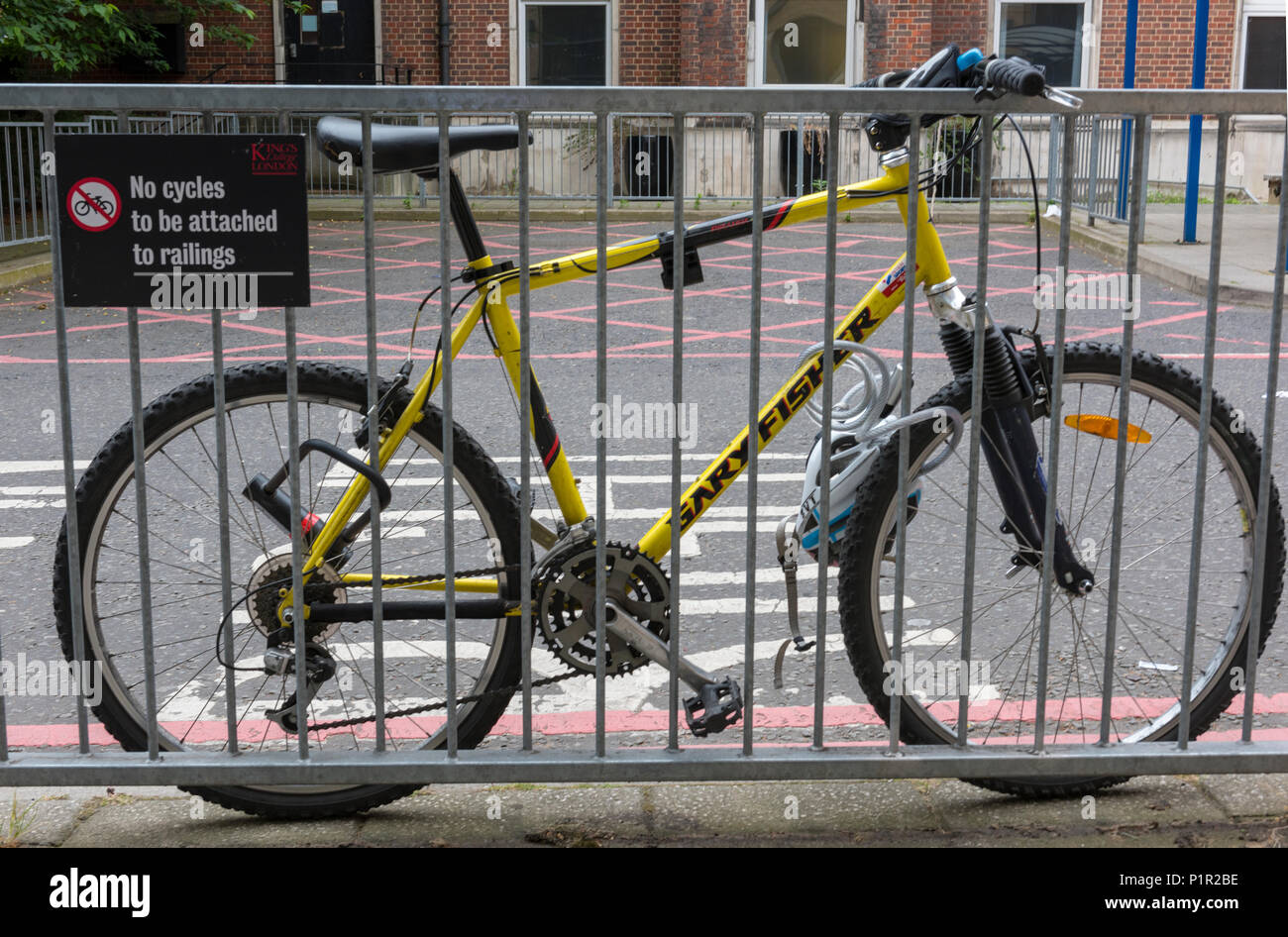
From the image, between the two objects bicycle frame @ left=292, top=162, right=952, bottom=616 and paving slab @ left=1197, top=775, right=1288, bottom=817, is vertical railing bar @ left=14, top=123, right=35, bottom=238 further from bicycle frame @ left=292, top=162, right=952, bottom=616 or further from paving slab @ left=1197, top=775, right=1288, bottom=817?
paving slab @ left=1197, top=775, right=1288, bottom=817

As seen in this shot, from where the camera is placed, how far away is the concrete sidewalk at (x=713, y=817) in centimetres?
313

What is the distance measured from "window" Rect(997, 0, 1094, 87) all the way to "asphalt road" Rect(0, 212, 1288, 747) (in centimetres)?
713

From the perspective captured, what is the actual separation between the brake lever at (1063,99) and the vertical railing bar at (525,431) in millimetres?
1032

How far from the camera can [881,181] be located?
10.2 ft

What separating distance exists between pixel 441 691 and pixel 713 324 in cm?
702

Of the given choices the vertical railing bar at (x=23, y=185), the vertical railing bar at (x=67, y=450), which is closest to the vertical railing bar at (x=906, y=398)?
the vertical railing bar at (x=67, y=450)

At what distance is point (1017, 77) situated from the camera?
2748 mm

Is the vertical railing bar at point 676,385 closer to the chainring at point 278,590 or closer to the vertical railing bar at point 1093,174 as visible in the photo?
the chainring at point 278,590

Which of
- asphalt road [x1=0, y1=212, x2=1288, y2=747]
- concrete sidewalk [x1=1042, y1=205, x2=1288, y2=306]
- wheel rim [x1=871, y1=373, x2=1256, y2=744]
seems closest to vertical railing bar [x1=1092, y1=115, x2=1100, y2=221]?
concrete sidewalk [x1=1042, y1=205, x2=1288, y2=306]

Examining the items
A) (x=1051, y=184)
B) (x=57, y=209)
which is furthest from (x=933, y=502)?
(x=1051, y=184)

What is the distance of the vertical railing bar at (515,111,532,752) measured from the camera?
2.85 m

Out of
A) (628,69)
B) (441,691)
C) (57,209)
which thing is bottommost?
(441,691)

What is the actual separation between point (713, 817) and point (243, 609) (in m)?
1.87
